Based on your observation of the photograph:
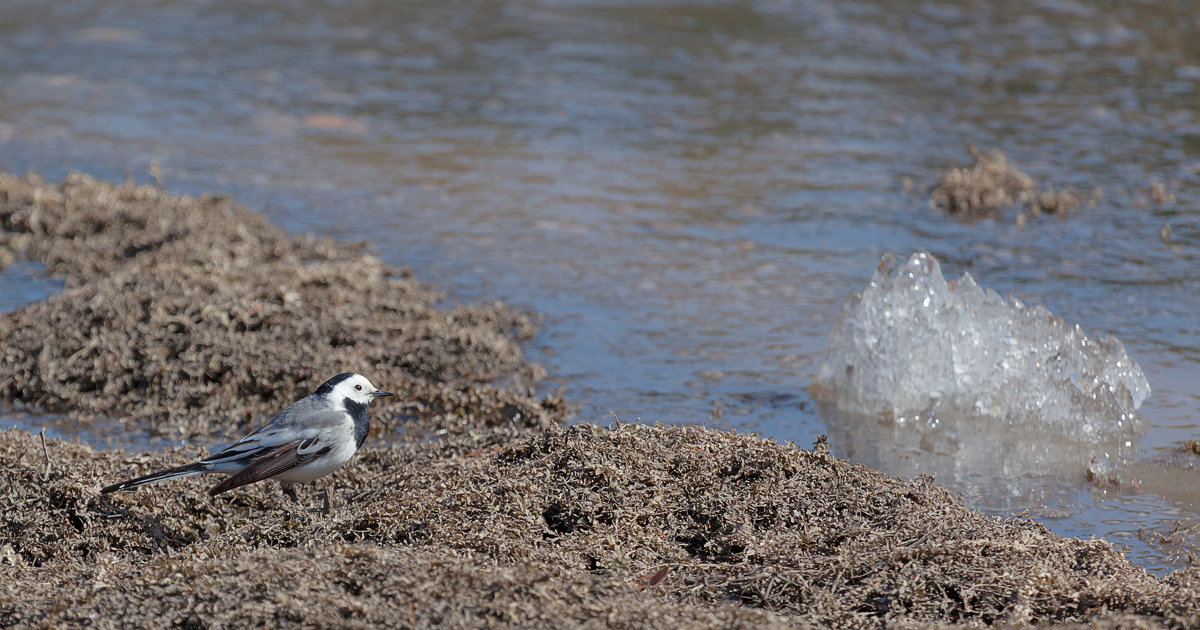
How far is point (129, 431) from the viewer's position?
16.2 feet

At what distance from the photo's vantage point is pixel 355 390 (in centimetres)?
437

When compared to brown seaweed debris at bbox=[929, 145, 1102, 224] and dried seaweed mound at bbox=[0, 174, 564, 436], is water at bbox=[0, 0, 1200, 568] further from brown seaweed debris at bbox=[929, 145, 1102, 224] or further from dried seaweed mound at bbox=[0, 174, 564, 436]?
dried seaweed mound at bbox=[0, 174, 564, 436]

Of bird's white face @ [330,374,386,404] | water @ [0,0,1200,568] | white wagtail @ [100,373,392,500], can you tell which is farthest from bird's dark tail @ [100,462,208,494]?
water @ [0,0,1200,568]

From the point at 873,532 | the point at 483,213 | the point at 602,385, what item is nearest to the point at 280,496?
the point at 602,385

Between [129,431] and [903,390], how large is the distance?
3.15 m

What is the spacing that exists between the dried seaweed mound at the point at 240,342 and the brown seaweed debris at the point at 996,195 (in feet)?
10.5

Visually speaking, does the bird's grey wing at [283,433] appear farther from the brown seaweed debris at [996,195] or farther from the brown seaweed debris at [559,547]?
the brown seaweed debris at [996,195]

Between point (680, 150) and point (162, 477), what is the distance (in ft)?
19.5

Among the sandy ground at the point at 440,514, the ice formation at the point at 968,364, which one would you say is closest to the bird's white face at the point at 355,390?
the sandy ground at the point at 440,514

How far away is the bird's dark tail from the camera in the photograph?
377cm

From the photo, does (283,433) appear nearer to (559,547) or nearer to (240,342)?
(559,547)

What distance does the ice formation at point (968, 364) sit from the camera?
483 centimetres

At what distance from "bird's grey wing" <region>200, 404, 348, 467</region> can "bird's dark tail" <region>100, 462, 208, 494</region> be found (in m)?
0.03

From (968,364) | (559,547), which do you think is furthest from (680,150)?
(559,547)
